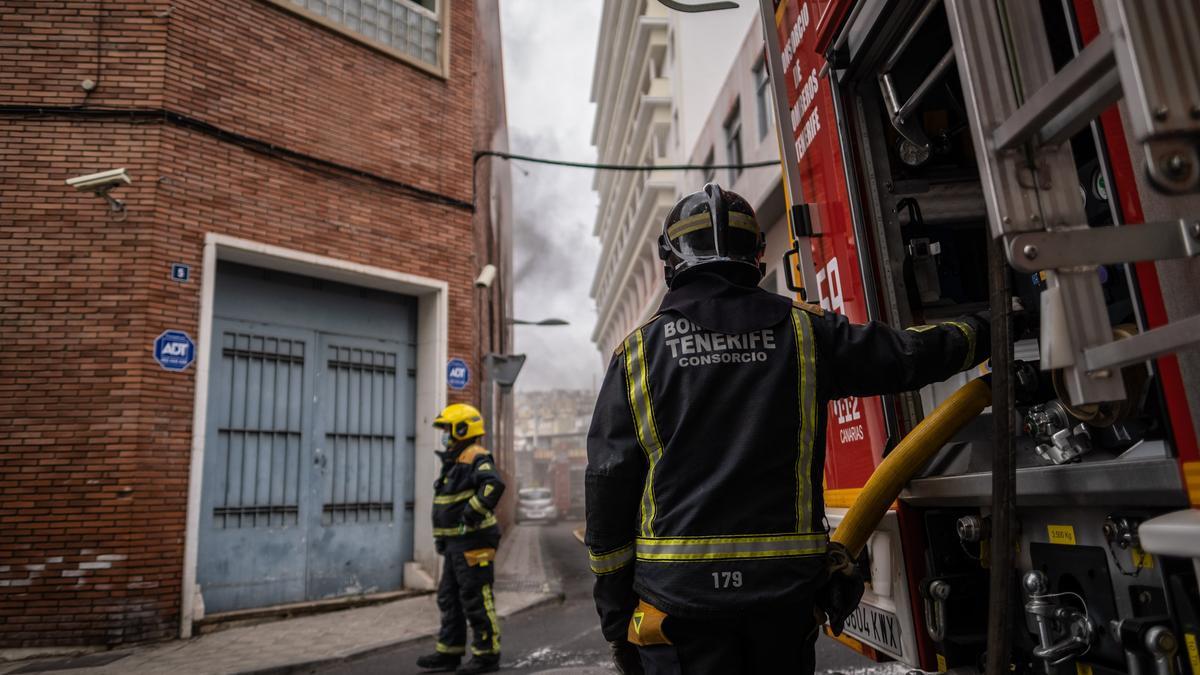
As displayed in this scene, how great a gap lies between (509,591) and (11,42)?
7464mm

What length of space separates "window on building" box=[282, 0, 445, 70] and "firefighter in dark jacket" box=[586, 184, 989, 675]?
340 inches

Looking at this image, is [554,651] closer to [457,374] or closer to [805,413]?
[457,374]

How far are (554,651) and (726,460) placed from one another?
4678 millimetres

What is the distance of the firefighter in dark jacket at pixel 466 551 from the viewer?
5652mm

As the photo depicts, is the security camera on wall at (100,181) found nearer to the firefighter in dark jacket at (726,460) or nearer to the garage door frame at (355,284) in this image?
the garage door frame at (355,284)

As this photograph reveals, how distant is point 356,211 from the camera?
9.15m

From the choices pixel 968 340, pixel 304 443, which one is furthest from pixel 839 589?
pixel 304 443

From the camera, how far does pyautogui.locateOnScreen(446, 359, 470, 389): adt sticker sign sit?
31.7 ft

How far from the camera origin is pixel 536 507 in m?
32.0

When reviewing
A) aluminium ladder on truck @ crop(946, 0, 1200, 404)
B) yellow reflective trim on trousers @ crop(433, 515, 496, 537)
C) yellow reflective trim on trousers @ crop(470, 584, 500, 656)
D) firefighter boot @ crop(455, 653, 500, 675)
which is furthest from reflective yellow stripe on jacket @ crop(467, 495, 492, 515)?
aluminium ladder on truck @ crop(946, 0, 1200, 404)

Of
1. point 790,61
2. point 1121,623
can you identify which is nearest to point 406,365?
point 790,61

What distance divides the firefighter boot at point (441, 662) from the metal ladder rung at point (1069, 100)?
5.31 meters

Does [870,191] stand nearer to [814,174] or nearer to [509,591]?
[814,174]

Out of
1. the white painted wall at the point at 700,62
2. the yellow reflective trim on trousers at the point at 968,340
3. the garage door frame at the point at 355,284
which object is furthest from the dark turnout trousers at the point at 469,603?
the white painted wall at the point at 700,62
